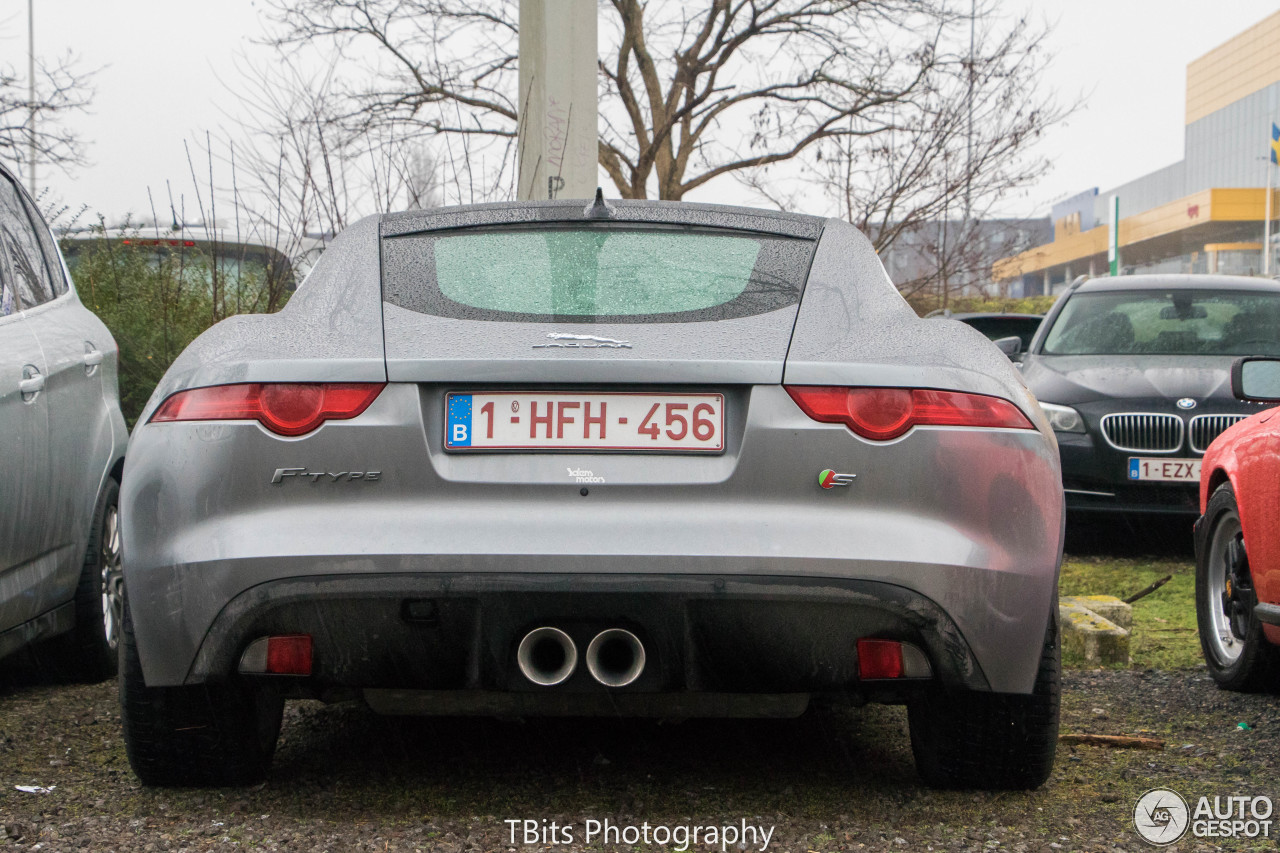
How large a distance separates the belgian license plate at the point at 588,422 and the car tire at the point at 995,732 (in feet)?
2.77

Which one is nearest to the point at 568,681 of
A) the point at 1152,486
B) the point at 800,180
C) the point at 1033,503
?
the point at 1033,503

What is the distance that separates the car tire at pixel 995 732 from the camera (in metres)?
3.14

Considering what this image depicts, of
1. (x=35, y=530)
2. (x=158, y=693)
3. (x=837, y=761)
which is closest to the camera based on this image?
(x=158, y=693)

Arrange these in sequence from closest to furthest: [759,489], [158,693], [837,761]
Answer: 1. [759,489]
2. [158,693]
3. [837,761]

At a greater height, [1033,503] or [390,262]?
[390,262]

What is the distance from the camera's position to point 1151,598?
273 inches

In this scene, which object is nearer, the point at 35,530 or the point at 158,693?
the point at 158,693

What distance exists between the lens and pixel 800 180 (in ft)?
51.3

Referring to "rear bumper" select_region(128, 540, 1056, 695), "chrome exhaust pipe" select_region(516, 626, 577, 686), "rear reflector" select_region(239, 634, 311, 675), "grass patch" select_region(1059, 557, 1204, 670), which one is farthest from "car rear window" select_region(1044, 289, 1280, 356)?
"rear reflector" select_region(239, 634, 311, 675)

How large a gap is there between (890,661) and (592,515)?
0.70 meters

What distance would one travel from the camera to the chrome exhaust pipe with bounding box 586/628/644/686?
283 centimetres

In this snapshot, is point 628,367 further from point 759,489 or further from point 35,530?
point 35,530

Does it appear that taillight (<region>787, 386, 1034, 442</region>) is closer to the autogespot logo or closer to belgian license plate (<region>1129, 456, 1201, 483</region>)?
the autogespot logo

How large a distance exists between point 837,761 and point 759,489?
1213mm
